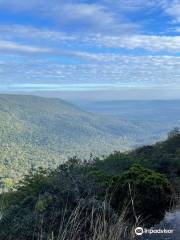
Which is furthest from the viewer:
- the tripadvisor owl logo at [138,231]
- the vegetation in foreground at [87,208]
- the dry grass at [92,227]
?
the tripadvisor owl logo at [138,231]

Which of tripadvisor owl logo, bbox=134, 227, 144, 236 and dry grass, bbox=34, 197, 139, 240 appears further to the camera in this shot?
tripadvisor owl logo, bbox=134, 227, 144, 236

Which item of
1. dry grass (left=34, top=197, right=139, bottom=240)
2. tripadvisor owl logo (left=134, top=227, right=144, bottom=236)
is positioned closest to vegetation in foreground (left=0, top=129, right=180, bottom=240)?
dry grass (left=34, top=197, right=139, bottom=240)

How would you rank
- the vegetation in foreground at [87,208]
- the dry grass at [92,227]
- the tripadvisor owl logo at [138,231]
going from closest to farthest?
the dry grass at [92,227] < the vegetation in foreground at [87,208] < the tripadvisor owl logo at [138,231]

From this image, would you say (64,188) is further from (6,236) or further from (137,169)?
(137,169)

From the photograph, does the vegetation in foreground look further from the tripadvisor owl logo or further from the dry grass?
the tripadvisor owl logo

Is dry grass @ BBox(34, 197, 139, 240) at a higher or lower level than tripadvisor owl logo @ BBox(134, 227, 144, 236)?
higher

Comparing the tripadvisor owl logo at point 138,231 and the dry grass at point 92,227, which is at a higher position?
the dry grass at point 92,227

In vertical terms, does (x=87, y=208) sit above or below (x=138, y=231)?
above

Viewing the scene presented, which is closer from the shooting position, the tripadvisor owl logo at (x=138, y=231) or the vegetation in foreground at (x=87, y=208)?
the vegetation in foreground at (x=87, y=208)

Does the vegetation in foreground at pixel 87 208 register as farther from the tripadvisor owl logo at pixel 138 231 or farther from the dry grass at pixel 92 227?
the tripadvisor owl logo at pixel 138 231

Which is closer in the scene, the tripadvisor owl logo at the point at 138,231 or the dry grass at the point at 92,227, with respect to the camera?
the dry grass at the point at 92,227

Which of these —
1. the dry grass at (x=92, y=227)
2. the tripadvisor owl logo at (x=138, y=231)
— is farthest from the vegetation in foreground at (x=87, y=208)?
the tripadvisor owl logo at (x=138, y=231)

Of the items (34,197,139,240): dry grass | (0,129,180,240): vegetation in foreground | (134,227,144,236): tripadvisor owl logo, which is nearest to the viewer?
(34,197,139,240): dry grass
